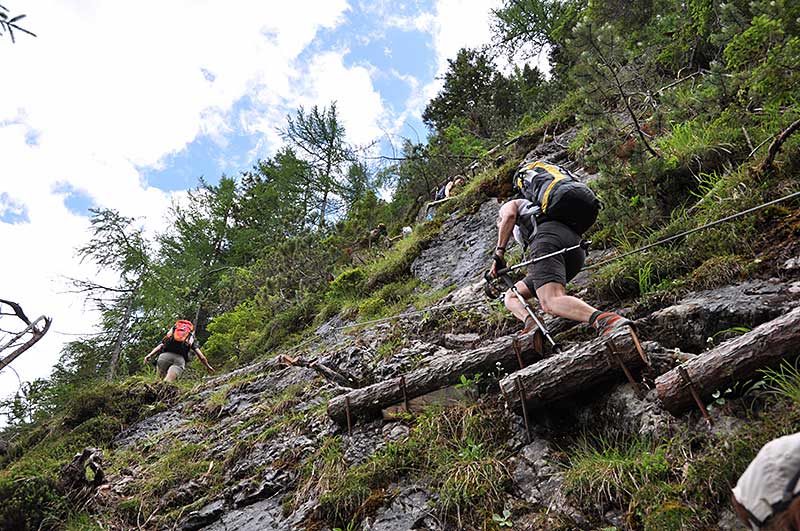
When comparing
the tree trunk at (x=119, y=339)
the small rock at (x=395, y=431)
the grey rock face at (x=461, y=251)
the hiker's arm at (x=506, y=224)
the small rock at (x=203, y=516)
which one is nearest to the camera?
the small rock at (x=395, y=431)

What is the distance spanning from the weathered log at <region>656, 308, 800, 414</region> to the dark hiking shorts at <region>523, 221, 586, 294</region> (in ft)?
5.24

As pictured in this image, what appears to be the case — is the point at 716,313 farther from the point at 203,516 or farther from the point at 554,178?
the point at 203,516

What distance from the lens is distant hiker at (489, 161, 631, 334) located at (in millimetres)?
4195

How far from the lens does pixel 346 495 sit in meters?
3.55

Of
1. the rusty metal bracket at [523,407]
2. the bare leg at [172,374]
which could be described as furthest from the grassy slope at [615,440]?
the bare leg at [172,374]

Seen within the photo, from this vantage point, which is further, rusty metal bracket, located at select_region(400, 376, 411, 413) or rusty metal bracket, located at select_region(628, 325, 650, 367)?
rusty metal bracket, located at select_region(400, 376, 411, 413)

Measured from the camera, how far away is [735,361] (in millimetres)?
2592

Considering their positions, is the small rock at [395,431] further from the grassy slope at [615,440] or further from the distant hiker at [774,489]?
the distant hiker at [774,489]

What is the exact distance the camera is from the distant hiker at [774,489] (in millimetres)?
1179

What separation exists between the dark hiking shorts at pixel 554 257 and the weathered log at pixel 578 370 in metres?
0.99

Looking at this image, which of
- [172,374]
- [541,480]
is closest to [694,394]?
[541,480]

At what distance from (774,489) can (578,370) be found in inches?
81.9

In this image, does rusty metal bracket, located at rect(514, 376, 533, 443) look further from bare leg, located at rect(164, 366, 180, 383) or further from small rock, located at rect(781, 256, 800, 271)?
bare leg, located at rect(164, 366, 180, 383)

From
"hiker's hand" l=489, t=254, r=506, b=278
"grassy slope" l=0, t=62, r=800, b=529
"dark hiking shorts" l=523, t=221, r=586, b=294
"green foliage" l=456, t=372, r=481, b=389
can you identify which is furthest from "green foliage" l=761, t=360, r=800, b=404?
"hiker's hand" l=489, t=254, r=506, b=278
